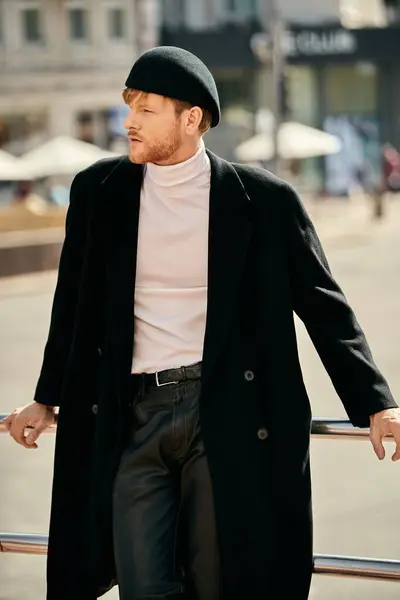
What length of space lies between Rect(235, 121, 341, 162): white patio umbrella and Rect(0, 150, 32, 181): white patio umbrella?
28.4 ft

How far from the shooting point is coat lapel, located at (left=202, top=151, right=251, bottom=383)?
3.28 metres

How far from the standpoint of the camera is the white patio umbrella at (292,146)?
38969mm

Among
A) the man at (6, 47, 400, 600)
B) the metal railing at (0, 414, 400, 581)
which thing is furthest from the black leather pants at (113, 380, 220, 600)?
the metal railing at (0, 414, 400, 581)

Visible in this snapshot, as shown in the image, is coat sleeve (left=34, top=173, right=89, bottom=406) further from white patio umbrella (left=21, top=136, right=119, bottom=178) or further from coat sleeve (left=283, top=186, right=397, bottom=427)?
white patio umbrella (left=21, top=136, right=119, bottom=178)

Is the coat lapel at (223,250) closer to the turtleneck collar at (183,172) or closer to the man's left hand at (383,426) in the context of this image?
the turtleneck collar at (183,172)

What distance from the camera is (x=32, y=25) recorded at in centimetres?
4503

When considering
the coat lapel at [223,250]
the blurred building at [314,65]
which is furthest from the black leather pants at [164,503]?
the blurred building at [314,65]

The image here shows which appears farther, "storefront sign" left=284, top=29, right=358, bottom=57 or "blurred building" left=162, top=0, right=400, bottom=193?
"storefront sign" left=284, top=29, right=358, bottom=57

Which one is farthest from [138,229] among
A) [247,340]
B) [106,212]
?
[247,340]

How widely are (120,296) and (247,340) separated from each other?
0.30 meters

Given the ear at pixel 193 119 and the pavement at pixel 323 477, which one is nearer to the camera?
the ear at pixel 193 119

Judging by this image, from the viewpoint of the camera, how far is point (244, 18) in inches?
1868

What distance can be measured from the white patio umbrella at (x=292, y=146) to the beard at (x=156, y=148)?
115ft

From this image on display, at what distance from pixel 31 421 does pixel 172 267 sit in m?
0.54
